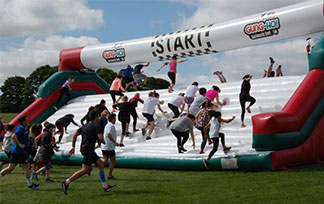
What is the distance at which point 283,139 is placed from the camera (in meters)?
6.61

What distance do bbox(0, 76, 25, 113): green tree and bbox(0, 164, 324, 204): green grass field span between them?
123ft

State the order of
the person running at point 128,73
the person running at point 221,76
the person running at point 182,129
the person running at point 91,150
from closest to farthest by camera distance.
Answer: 1. the person running at point 91,150
2. the person running at point 182,129
3. the person running at point 221,76
4. the person running at point 128,73

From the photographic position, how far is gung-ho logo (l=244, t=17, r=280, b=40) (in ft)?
31.7

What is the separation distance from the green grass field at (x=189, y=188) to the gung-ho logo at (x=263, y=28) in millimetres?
4258

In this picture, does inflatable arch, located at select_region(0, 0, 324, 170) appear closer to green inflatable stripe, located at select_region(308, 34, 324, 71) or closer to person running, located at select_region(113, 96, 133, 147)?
green inflatable stripe, located at select_region(308, 34, 324, 71)

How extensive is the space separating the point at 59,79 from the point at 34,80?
93.7 ft

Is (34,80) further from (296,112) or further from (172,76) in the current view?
(296,112)

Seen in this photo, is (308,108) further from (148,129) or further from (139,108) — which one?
(139,108)

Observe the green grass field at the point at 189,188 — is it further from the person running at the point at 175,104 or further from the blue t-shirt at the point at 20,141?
the person running at the point at 175,104

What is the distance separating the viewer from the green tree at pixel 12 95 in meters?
41.8

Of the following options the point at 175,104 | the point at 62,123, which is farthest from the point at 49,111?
the point at 175,104

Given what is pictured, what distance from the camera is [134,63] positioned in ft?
43.8

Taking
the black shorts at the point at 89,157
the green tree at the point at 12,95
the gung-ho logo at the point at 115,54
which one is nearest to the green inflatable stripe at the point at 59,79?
the gung-ho logo at the point at 115,54

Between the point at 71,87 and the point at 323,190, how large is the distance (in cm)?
1126
